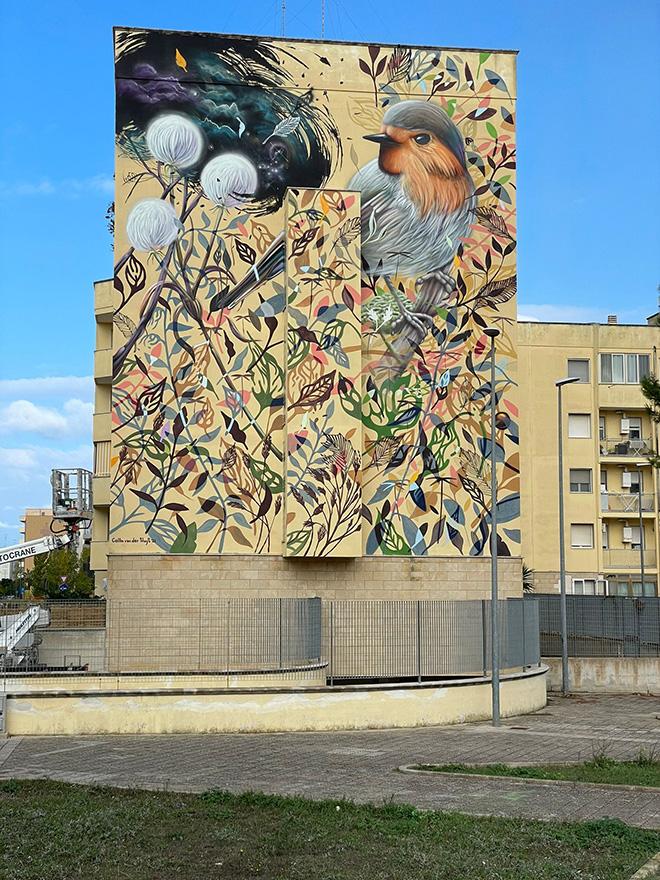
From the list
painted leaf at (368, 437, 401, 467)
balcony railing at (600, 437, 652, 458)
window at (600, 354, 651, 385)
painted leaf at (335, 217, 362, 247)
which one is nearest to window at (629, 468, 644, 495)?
balcony railing at (600, 437, 652, 458)

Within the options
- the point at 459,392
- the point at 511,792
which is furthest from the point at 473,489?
the point at 511,792

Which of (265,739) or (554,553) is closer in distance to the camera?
(265,739)

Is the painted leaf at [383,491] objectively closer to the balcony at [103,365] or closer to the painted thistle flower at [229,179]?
the painted thistle flower at [229,179]

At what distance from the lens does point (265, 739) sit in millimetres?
20594

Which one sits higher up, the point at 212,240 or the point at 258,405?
the point at 212,240

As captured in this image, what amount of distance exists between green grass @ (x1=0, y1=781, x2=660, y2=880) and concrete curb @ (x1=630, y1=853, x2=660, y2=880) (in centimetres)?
10

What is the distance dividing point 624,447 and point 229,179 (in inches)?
1146

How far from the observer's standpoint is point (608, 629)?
34.6 meters

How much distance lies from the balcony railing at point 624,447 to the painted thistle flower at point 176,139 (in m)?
29.4

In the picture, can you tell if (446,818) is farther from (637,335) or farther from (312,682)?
(637,335)

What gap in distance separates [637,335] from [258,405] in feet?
97.7

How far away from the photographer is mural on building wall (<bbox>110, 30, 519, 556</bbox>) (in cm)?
2938

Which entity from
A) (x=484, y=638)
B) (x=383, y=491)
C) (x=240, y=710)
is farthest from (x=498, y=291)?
(x=240, y=710)

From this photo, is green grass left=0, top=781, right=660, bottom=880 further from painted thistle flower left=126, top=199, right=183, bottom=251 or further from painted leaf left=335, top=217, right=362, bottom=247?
painted thistle flower left=126, top=199, right=183, bottom=251
